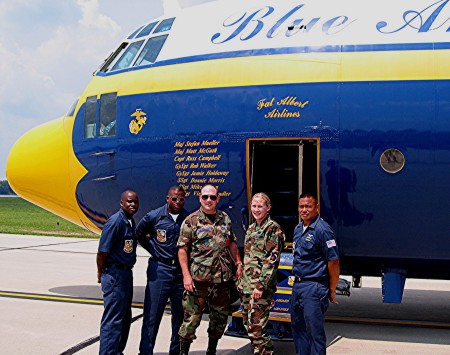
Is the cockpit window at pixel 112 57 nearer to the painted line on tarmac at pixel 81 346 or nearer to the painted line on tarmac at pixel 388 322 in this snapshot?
the painted line on tarmac at pixel 81 346

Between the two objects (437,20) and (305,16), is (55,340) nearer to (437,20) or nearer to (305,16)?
(305,16)

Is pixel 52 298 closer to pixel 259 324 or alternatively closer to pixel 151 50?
pixel 151 50

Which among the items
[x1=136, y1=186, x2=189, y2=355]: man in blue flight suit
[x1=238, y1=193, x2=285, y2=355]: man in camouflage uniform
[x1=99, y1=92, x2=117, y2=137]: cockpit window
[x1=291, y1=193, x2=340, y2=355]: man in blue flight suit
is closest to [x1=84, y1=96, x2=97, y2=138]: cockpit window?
[x1=99, y1=92, x2=117, y2=137]: cockpit window

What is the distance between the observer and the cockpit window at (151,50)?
897cm

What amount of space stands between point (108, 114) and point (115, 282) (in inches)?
133

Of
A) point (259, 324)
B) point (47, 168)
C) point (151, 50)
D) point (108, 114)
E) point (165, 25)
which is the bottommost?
point (259, 324)

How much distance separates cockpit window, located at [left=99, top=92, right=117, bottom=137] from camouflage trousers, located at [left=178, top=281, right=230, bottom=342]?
3.26 meters

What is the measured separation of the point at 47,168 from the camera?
983 cm

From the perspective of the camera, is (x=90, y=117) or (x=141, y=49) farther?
(x=90, y=117)

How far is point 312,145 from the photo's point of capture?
8266 mm

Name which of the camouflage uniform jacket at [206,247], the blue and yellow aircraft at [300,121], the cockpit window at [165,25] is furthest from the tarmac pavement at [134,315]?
the cockpit window at [165,25]

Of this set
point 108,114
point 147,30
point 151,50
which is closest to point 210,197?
point 108,114

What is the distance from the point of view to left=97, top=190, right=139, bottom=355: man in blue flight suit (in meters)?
6.49

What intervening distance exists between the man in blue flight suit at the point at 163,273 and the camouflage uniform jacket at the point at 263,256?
0.88 metres
